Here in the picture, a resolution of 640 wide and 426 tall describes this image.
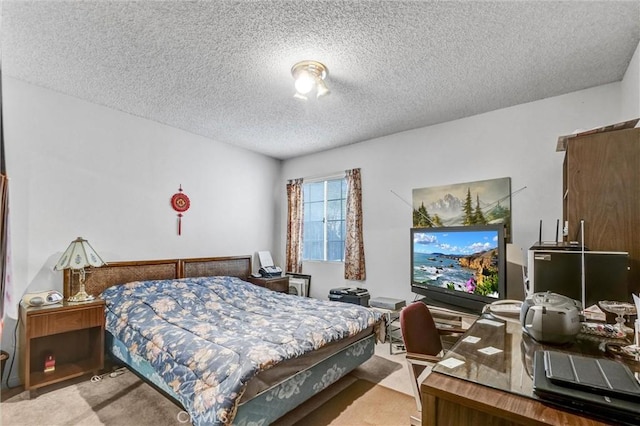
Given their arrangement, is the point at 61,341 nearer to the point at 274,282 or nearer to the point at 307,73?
the point at 274,282

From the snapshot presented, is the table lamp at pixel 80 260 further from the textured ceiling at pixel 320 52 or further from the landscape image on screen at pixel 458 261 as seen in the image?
the landscape image on screen at pixel 458 261

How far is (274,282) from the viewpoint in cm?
455

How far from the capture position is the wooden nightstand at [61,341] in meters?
2.51

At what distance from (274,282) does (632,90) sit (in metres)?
4.30

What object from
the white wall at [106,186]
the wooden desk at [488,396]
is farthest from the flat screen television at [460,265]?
the white wall at [106,186]

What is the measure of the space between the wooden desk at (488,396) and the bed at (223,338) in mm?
1163

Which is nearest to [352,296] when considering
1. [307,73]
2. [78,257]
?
[307,73]

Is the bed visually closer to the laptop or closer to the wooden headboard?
the wooden headboard

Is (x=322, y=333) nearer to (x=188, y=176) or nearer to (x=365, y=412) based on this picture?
(x=365, y=412)

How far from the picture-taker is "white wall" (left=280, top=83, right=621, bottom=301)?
3.03 m

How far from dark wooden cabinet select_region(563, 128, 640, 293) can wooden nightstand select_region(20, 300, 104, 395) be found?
3992 millimetres

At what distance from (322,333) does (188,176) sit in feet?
9.42

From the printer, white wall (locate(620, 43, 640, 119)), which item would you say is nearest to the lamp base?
the printer

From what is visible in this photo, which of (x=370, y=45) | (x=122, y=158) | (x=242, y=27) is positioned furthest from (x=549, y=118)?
(x=122, y=158)
